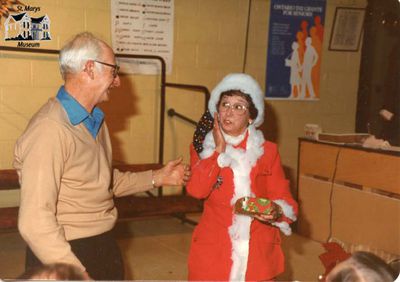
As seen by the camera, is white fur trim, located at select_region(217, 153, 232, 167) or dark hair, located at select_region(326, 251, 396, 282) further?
white fur trim, located at select_region(217, 153, 232, 167)

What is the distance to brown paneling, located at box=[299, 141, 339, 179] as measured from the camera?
4.13 metres

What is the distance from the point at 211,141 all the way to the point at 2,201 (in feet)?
7.78

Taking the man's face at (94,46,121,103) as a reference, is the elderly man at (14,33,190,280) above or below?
below

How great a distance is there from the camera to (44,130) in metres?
1.73

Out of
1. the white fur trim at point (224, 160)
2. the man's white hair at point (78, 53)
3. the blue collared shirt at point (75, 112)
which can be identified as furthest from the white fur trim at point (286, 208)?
the man's white hair at point (78, 53)

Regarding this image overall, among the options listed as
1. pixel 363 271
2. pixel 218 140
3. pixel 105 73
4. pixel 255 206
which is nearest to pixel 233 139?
pixel 218 140

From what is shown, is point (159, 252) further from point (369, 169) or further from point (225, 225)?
point (225, 225)

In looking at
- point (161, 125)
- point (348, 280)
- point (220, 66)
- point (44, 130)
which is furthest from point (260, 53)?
point (348, 280)

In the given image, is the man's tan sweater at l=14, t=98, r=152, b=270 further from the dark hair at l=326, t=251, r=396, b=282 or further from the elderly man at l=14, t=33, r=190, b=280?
the dark hair at l=326, t=251, r=396, b=282

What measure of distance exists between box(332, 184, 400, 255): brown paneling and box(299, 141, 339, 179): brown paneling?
6.7 inches

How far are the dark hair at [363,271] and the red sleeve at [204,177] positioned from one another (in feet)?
3.01

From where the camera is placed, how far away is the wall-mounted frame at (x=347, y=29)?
5.29 m

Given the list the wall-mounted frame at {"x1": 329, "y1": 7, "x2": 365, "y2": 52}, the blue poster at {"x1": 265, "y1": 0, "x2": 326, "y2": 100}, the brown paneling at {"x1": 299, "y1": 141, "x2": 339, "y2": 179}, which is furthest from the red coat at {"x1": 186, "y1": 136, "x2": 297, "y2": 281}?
the wall-mounted frame at {"x1": 329, "y1": 7, "x2": 365, "y2": 52}

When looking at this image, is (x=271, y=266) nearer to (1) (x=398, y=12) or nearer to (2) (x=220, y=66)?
(2) (x=220, y=66)
